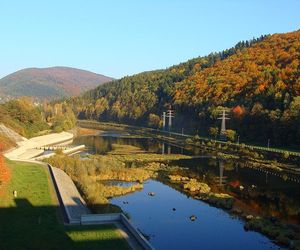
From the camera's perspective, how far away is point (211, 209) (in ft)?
116

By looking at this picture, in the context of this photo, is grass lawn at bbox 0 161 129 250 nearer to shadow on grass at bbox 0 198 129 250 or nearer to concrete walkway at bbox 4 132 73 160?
shadow on grass at bbox 0 198 129 250

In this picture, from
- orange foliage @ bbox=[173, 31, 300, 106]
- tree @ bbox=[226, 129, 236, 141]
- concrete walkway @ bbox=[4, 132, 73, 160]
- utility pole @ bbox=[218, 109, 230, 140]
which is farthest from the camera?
orange foliage @ bbox=[173, 31, 300, 106]

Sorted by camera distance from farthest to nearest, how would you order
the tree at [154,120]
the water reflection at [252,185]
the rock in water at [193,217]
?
1. the tree at [154,120]
2. the water reflection at [252,185]
3. the rock in water at [193,217]

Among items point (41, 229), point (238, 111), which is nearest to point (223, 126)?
point (238, 111)

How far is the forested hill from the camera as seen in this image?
7701 centimetres

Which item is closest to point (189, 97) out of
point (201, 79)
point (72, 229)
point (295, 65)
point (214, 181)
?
point (201, 79)

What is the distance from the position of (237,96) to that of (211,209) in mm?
65220

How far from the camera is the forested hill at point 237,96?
7701cm

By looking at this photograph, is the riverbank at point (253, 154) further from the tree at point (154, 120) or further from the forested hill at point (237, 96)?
the tree at point (154, 120)

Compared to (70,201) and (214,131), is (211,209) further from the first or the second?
(214,131)

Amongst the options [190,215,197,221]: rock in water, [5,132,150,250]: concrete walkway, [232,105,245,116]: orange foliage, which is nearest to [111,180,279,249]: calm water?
[190,215,197,221]: rock in water

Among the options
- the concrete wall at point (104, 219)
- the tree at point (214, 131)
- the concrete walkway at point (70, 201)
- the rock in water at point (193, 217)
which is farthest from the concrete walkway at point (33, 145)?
the tree at point (214, 131)

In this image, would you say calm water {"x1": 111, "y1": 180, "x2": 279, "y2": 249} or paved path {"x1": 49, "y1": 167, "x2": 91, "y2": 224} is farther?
paved path {"x1": 49, "y1": 167, "x2": 91, "y2": 224}

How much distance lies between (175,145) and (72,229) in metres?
63.2
